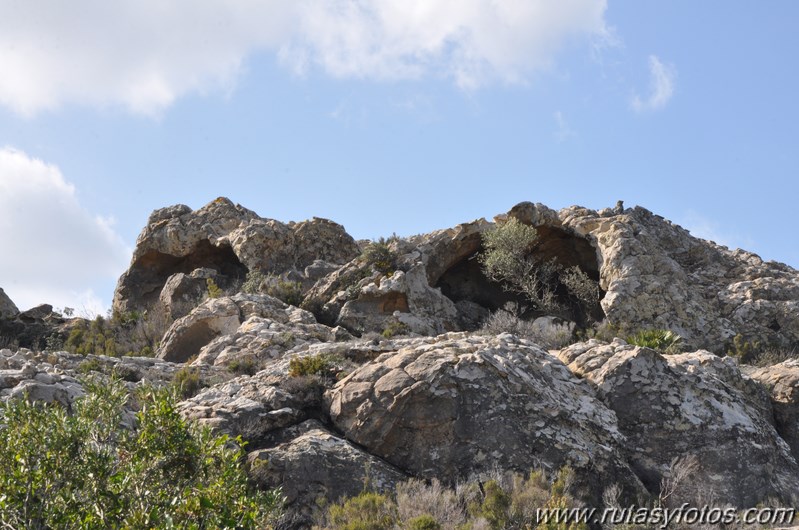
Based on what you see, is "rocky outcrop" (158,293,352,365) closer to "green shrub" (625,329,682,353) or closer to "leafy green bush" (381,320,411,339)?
"leafy green bush" (381,320,411,339)

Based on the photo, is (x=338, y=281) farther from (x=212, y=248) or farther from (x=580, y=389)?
(x=580, y=389)

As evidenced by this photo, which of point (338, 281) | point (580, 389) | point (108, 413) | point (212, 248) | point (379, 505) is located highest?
point (212, 248)

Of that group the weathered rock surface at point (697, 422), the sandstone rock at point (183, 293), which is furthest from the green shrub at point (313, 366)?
the sandstone rock at point (183, 293)

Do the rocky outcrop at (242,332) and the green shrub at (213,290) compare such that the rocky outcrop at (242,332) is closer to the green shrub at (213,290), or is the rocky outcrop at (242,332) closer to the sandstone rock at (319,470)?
the green shrub at (213,290)

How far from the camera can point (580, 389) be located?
53.4 ft

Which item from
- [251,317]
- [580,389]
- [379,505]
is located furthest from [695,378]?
[251,317]

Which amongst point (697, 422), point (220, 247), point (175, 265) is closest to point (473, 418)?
point (697, 422)

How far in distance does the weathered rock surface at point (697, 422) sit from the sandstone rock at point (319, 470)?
5.08 metres

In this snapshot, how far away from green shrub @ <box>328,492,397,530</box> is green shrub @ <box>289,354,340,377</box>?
3.97m

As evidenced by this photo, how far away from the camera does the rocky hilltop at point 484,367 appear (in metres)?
14.4

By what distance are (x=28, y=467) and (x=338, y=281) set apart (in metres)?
17.7

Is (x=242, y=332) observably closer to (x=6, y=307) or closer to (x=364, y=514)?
(x=364, y=514)

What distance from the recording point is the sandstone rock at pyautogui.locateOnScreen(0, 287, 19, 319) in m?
28.6

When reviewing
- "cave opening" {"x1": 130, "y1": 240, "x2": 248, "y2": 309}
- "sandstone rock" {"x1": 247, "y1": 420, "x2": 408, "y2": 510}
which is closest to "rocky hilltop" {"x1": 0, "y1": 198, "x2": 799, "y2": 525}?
"sandstone rock" {"x1": 247, "y1": 420, "x2": 408, "y2": 510}
